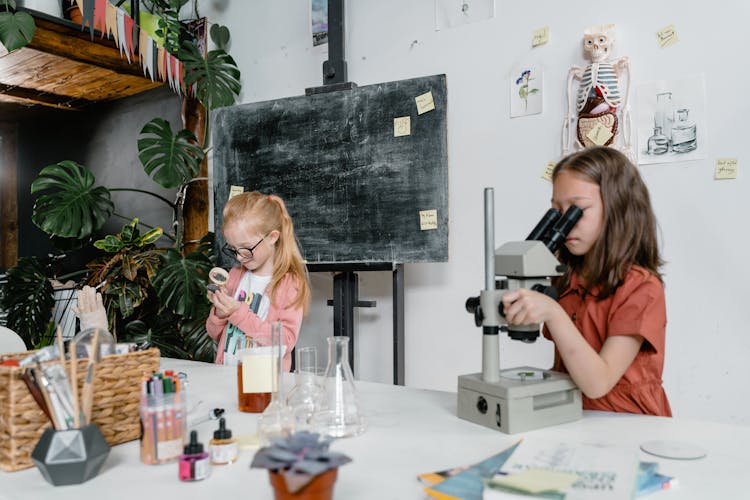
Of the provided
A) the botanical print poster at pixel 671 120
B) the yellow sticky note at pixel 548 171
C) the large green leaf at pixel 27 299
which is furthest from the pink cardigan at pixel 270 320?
the large green leaf at pixel 27 299

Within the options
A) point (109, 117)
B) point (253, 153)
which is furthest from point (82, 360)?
point (109, 117)

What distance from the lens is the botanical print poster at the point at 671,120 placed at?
2.27 metres

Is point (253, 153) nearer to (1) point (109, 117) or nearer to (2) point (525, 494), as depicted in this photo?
(1) point (109, 117)

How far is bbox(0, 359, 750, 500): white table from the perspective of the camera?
809 mm

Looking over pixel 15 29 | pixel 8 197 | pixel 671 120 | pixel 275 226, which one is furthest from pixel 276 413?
pixel 8 197

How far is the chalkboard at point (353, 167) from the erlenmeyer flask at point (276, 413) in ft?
4.75

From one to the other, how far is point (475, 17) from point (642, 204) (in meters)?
1.76

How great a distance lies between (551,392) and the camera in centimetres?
110

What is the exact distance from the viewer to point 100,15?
2969mm

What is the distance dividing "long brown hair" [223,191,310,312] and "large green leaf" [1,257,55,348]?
6.40 ft

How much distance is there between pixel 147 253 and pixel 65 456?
2.53 m

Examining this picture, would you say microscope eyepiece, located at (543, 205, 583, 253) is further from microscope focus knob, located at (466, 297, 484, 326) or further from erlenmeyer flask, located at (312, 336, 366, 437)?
erlenmeyer flask, located at (312, 336, 366, 437)

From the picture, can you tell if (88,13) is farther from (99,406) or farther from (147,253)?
(99,406)

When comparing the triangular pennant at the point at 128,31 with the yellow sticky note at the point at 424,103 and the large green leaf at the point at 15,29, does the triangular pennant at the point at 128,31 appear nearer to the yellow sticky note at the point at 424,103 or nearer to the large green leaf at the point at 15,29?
the large green leaf at the point at 15,29
